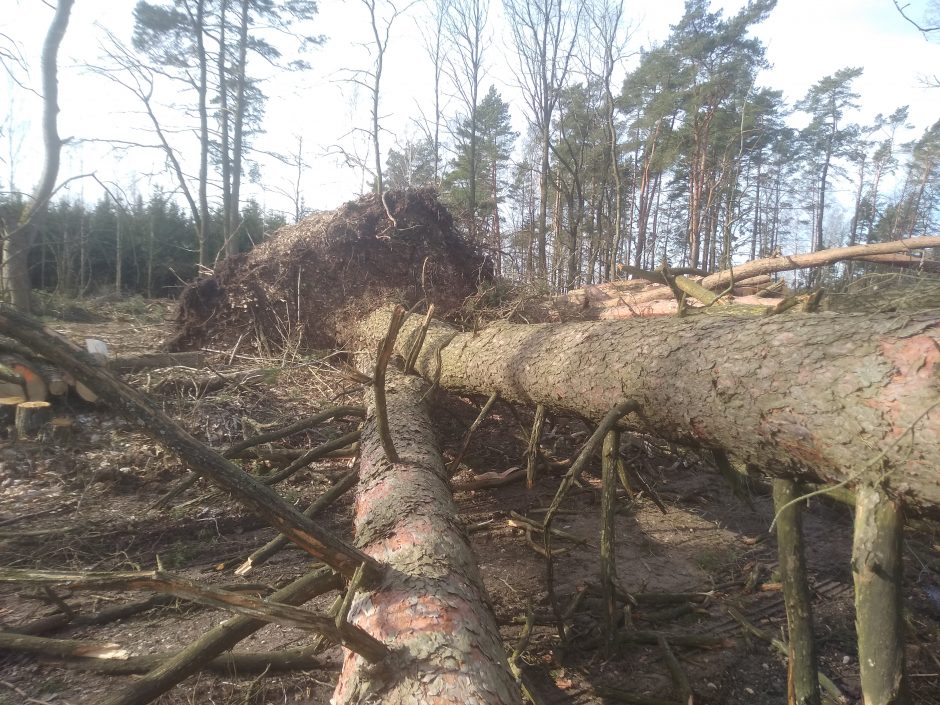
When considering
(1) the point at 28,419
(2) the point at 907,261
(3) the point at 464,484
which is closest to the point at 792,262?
(2) the point at 907,261

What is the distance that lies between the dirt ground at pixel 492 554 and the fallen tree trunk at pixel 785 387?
557 millimetres

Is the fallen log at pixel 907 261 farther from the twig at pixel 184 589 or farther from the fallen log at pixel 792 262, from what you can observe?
the twig at pixel 184 589

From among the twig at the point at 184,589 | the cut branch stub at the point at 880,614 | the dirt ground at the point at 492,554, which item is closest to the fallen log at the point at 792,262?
the dirt ground at the point at 492,554

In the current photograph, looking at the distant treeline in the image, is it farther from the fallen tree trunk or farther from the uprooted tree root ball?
the fallen tree trunk

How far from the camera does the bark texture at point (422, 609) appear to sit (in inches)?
43.1

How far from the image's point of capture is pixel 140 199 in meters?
15.6

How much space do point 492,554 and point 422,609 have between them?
165 cm

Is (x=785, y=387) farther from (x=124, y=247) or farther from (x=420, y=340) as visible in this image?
(x=124, y=247)

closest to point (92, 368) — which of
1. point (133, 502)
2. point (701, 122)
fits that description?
point (133, 502)

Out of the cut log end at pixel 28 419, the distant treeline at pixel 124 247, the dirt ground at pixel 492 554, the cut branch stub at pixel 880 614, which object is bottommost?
the dirt ground at pixel 492 554

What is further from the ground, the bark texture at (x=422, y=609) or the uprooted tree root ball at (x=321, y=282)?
the uprooted tree root ball at (x=321, y=282)

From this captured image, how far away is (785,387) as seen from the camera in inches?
56.0

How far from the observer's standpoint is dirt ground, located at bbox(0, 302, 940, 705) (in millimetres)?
1845

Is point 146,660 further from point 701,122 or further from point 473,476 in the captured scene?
point 701,122
